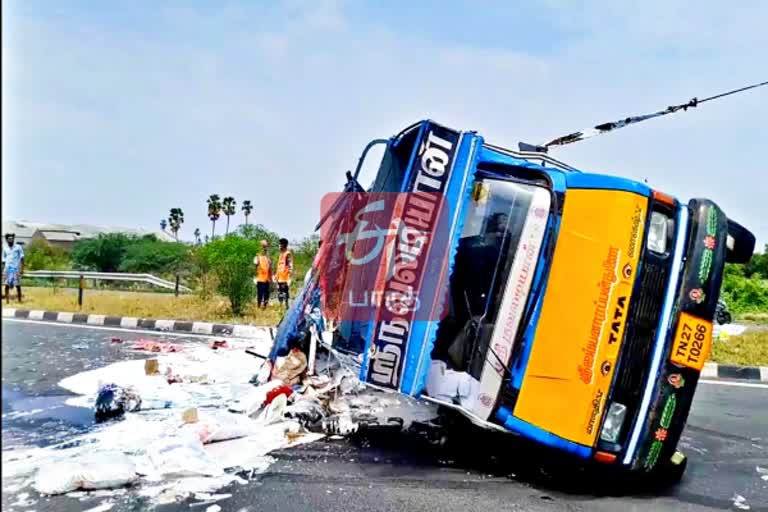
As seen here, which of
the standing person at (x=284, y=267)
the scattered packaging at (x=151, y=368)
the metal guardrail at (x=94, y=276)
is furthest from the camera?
the metal guardrail at (x=94, y=276)

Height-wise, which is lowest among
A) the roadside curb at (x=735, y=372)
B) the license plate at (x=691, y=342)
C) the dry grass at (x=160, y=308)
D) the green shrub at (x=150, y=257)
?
the roadside curb at (x=735, y=372)

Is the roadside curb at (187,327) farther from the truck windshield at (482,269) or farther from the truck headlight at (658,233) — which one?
the truck headlight at (658,233)

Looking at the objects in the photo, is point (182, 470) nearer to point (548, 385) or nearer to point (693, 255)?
point (548, 385)

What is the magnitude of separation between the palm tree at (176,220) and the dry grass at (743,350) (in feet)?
201

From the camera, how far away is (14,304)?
48.1 ft

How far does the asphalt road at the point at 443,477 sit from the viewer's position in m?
3.72

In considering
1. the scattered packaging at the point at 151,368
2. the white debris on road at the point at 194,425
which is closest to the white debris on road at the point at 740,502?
the white debris on road at the point at 194,425

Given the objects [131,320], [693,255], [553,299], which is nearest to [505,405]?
[553,299]

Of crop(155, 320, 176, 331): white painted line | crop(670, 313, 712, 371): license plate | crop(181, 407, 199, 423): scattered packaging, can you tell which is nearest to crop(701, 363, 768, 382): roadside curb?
crop(670, 313, 712, 371): license plate

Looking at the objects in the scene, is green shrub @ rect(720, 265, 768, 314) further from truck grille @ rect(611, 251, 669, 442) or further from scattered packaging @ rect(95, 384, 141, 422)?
scattered packaging @ rect(95, 384, 141, 422)

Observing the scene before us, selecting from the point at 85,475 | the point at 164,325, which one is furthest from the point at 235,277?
the point at 85,475

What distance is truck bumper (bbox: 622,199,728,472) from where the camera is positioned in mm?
3922

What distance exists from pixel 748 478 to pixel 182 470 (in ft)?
11.2

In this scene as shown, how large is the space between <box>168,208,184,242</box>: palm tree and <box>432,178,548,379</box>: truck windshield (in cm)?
6694
